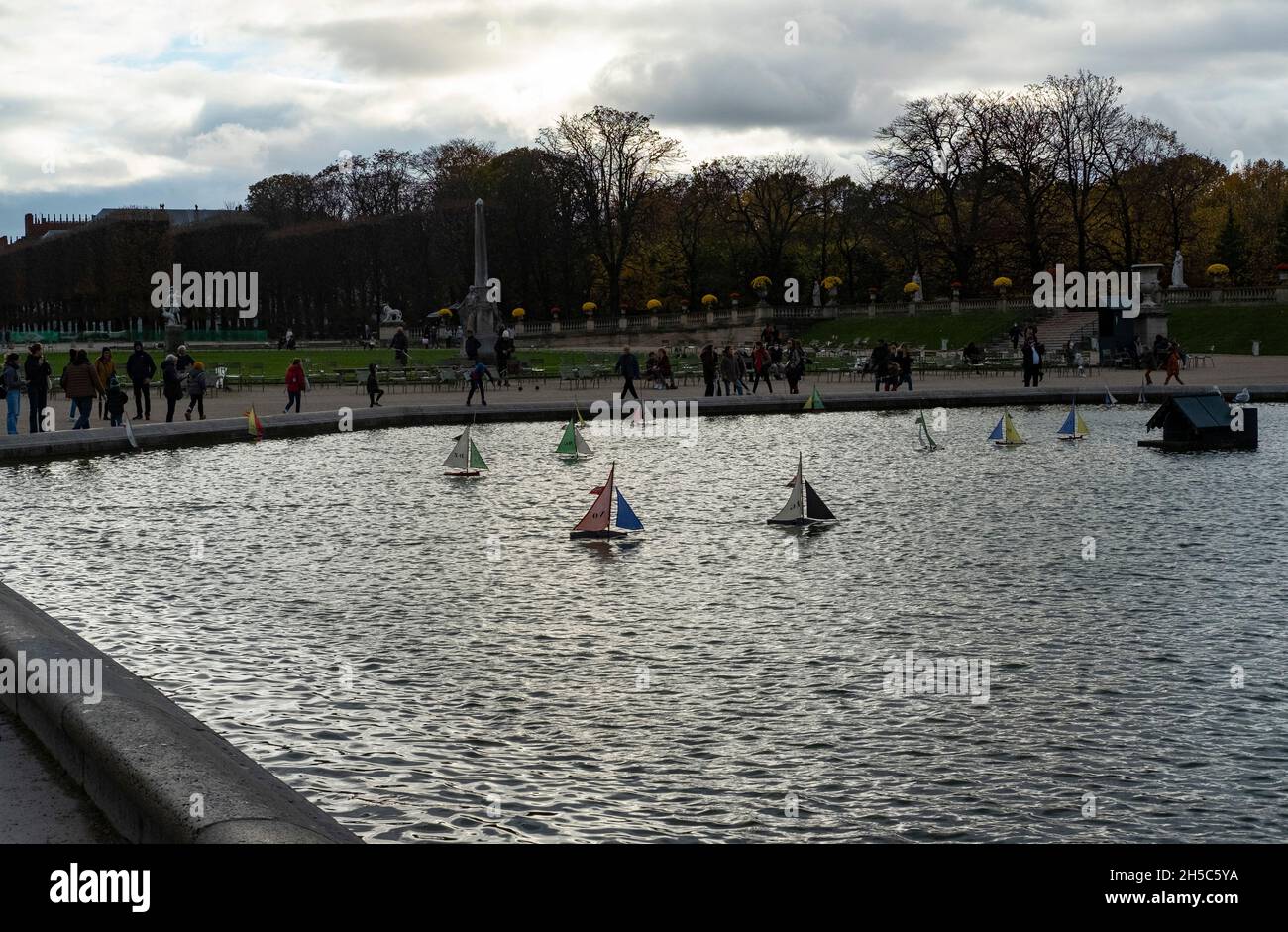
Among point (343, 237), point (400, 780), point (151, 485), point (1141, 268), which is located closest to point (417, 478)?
point (151, 485)

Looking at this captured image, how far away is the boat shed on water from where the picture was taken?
22.1 meters

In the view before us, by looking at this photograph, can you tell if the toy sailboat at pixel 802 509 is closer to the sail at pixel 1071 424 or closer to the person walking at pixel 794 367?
the sail at pixel 1071 424

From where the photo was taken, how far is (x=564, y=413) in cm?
3131

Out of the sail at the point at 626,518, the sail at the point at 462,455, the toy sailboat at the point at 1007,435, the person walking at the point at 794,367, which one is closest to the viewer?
the sail at the point at 626,518

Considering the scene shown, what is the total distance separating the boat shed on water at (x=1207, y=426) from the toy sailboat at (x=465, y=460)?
10215 millimetres

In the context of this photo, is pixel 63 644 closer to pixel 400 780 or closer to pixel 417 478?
pixel 400 780

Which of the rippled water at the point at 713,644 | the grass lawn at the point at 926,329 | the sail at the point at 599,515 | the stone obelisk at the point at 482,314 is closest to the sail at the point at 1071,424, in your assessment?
the rippled water at the point at 713,644

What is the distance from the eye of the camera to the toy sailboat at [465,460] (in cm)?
1962

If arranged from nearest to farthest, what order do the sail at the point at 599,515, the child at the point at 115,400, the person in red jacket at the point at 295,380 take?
1. the sail at the point at 599,515
2. the child at the point at 115,400
3. the person in red jacket at the point at 295,380

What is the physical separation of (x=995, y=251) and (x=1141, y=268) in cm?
3570

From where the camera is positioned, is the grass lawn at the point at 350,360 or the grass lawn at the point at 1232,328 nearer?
the grass lawn at the point at 350,360

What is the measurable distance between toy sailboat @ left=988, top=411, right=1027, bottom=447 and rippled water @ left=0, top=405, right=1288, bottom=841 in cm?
490
